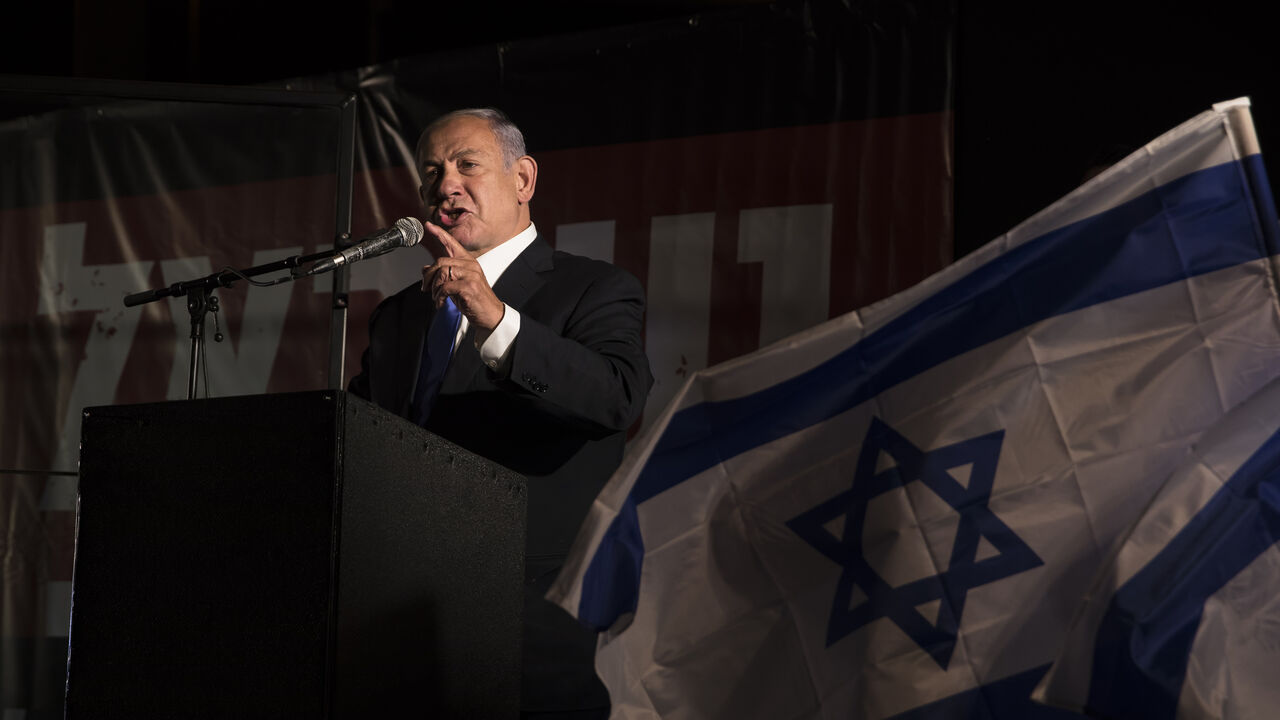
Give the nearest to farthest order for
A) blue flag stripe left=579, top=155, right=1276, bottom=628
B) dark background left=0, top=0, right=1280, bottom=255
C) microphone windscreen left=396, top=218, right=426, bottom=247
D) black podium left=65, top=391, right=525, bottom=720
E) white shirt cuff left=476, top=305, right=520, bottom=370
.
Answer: black podium left=65, top=391, right=525, bottom=720, blue flag stripe left=579, top=155, right=1276, bottom=628, white shirt cuff left=476, top=305, right=520, bottom=370, microphone windscreen left=396, top=218, right=426, bottom=247, dark background left=0, top=0, right=1280, bottom=255

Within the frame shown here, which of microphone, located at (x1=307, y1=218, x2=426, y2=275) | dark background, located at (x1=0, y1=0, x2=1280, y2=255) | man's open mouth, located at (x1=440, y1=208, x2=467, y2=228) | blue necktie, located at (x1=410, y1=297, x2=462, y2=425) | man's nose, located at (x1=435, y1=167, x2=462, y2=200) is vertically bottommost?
blue necktie, located at (x1=410, y1=297, x2=462, y2=425)

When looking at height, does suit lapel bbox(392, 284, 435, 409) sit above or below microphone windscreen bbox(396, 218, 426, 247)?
below

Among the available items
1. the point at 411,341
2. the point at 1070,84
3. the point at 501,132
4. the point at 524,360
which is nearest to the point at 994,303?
the point at 524,360

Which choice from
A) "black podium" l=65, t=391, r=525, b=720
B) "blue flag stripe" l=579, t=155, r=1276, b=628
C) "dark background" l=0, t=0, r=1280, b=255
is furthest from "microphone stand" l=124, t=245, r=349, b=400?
"dark background" l=0, t=0, r=1280, b=255

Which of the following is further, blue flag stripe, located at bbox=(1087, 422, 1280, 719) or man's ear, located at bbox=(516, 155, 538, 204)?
man's ear, located at bbox=(516, 155, 538, 204)

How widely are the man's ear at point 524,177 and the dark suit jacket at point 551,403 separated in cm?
19

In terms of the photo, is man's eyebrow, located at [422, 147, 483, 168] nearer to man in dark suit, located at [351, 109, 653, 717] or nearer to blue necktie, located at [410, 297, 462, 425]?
man in dark suit, located at [351, 109, 653, 717]

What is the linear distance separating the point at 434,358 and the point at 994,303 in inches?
42.4

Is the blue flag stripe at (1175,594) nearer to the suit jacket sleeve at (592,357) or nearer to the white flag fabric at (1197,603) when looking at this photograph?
the white flag fabric at (1197,603)

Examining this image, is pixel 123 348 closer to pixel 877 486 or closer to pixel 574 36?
pixel 574 36

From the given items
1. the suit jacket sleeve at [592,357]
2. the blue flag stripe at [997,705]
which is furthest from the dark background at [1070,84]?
the blue flag stripe at [997,705]

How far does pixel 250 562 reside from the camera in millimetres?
1365

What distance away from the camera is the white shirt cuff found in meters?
1.98

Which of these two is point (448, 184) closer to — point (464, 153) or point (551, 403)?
point (464, 153)
